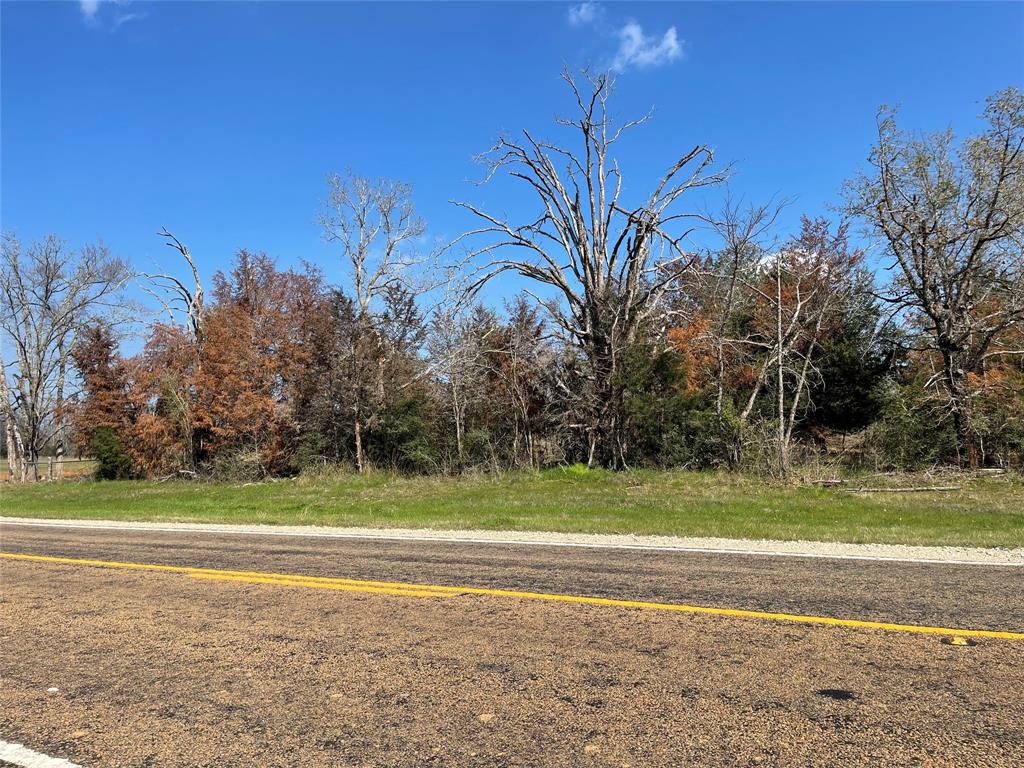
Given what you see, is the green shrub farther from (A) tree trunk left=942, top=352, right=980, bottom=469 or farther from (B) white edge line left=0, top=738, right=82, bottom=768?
(A) tree trunk left=942, top=352, right=980, bottom=469

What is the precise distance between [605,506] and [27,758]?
12.1 m

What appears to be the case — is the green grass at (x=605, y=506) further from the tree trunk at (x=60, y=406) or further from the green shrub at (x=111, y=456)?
the tree trunk at (x=60, y=406)

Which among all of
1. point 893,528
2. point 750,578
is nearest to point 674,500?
point 893,528

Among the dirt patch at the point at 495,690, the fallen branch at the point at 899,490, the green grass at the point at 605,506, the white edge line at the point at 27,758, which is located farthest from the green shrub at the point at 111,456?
the white edge line at the point at 27,758

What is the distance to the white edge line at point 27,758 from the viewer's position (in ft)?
11.0

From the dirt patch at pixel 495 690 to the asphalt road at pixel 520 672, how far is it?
17 millimetres

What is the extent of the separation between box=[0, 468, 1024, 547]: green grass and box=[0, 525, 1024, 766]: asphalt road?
3489 millimetres

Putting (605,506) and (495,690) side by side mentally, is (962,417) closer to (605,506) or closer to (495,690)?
(605,506)

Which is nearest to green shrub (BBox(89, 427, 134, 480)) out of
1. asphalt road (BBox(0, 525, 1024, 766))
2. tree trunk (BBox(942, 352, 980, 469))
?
asphalt road (BBox(0, 525, 1024, 766))

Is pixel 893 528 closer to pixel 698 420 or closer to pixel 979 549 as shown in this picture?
pixel 979 549

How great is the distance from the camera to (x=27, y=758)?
11.3 ft

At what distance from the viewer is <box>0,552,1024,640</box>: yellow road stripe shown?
200 inches

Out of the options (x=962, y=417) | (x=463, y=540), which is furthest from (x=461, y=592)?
(x=962, y=417)

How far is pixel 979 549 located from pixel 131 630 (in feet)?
32.8
